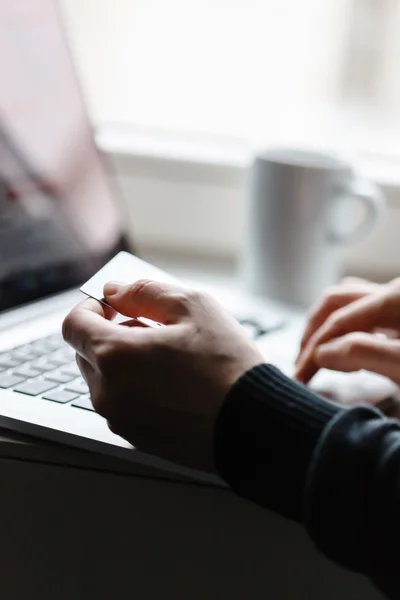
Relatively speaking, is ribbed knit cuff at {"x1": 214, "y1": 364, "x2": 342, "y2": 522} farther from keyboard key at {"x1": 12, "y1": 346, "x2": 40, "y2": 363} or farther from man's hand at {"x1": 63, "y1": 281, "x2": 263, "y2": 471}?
keyboard key at {"x1": 12, "y1": 346, "x2": 40, "y2": 363}

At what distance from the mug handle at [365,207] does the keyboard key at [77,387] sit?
0.39m

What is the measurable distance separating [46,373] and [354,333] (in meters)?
0.23

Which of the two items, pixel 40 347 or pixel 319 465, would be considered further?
pixel 40 347

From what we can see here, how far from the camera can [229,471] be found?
417 millimetres

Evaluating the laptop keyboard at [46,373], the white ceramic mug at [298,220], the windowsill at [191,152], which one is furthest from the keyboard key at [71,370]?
the windowsill at [191,152]

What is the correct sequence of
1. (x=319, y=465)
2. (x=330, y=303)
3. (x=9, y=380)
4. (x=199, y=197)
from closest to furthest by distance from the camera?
(x=319, y=465) < (x=9, y=380) < (x=330, y=303) < (x=199, y=197)

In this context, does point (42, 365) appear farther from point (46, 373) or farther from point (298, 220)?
point (298, 220)

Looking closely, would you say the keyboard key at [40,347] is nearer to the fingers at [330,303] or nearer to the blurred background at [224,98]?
the fingers at [330,303]

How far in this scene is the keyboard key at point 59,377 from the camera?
1.66ft

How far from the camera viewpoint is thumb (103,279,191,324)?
1.48 feet

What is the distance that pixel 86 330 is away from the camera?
0.44m

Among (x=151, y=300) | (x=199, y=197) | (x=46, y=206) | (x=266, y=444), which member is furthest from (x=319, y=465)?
(x=199, y=197)

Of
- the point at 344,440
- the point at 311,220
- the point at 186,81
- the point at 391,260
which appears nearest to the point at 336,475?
the point at 344,440

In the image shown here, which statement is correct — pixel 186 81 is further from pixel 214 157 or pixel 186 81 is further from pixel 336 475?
pixel 336 475
